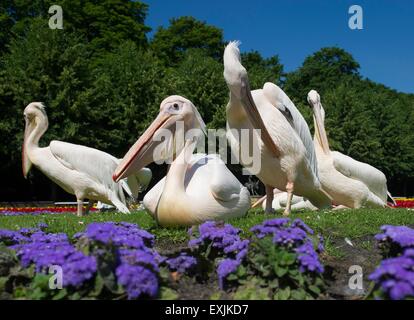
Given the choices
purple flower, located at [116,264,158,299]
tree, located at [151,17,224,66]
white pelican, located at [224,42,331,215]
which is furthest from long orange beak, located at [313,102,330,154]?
tree, located at [151,17,224,66]

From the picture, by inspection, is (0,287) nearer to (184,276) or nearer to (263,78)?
(184,276)

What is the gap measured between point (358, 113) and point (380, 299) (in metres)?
28.1

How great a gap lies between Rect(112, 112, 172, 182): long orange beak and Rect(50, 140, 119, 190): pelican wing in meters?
4.36

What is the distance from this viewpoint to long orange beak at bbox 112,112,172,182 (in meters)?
4.99

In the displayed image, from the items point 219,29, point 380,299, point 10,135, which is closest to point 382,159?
point 219,29

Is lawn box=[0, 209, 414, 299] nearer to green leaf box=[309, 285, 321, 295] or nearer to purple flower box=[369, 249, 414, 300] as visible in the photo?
green leaf box=[309, 285, 321, 295]

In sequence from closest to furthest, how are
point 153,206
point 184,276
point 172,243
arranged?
point 184,276
point 172,243
point 153,206

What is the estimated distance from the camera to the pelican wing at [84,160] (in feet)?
30.1

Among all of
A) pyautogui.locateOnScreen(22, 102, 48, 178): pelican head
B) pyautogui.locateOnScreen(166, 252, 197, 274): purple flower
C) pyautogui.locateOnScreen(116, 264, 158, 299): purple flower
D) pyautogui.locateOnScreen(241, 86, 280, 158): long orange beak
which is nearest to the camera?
pyautogui.locateOnScreen(116, 264, 158, 299): purple flower

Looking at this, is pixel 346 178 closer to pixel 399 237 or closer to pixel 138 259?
pixel 399 237

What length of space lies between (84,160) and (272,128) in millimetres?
4560

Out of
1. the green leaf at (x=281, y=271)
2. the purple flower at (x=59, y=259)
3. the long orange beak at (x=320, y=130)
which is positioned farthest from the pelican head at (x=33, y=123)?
the green leaf at (x=281, y=271)

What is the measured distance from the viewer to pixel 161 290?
3.06 m

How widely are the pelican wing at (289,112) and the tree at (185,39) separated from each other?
2602 cm
